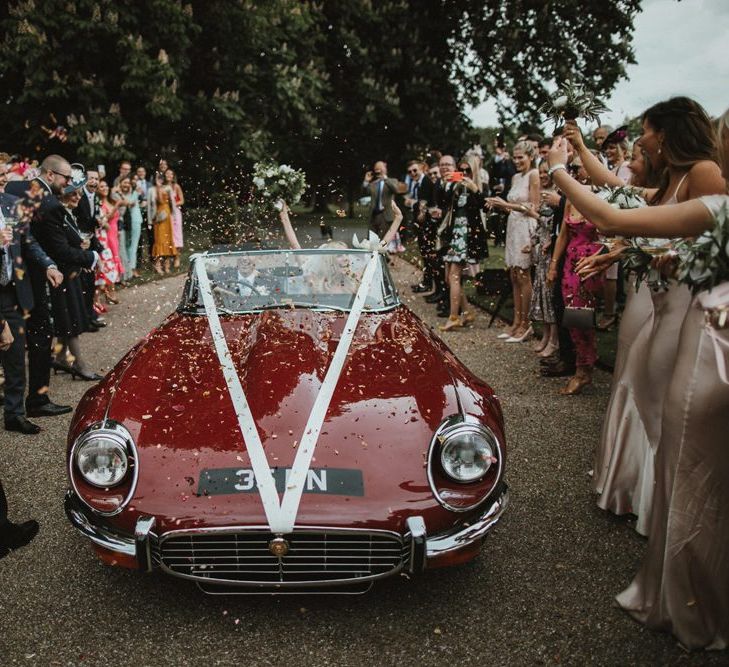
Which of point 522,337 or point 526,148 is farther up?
point 526,148

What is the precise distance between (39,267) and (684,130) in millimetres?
4840

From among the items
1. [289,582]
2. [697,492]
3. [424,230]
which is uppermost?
[424,230]

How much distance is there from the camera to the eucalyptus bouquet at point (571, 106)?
137 inches

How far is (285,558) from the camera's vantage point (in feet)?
9.71

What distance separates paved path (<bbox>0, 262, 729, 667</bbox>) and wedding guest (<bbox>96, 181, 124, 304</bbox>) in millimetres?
7132

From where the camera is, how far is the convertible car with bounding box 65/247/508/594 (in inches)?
116

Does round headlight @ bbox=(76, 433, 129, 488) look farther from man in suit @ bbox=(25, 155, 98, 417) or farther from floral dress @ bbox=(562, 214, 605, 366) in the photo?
floral dress @ bbox=(562, 214, 605, 366)

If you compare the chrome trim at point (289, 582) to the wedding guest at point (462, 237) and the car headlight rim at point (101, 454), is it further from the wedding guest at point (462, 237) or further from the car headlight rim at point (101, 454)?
the wedding guest at point (462, 237)

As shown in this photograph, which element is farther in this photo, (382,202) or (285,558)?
(382,202)

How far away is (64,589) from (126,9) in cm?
1444

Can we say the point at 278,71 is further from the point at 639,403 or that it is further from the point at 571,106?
the point at 639,403

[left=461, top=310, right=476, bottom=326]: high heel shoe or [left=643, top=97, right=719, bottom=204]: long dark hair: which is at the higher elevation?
[left=643, top=97, right=719, bottom=204]: long dark hair

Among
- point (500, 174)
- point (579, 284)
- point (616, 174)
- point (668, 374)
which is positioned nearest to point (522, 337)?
point (616, 174)

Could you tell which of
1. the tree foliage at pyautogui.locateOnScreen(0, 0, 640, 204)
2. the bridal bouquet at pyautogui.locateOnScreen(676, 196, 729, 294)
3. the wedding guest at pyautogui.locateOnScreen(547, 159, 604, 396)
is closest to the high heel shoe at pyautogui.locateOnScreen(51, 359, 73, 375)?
the wedding guest at pyautogui.locateOnScreen(547, 159, 604, 396)
